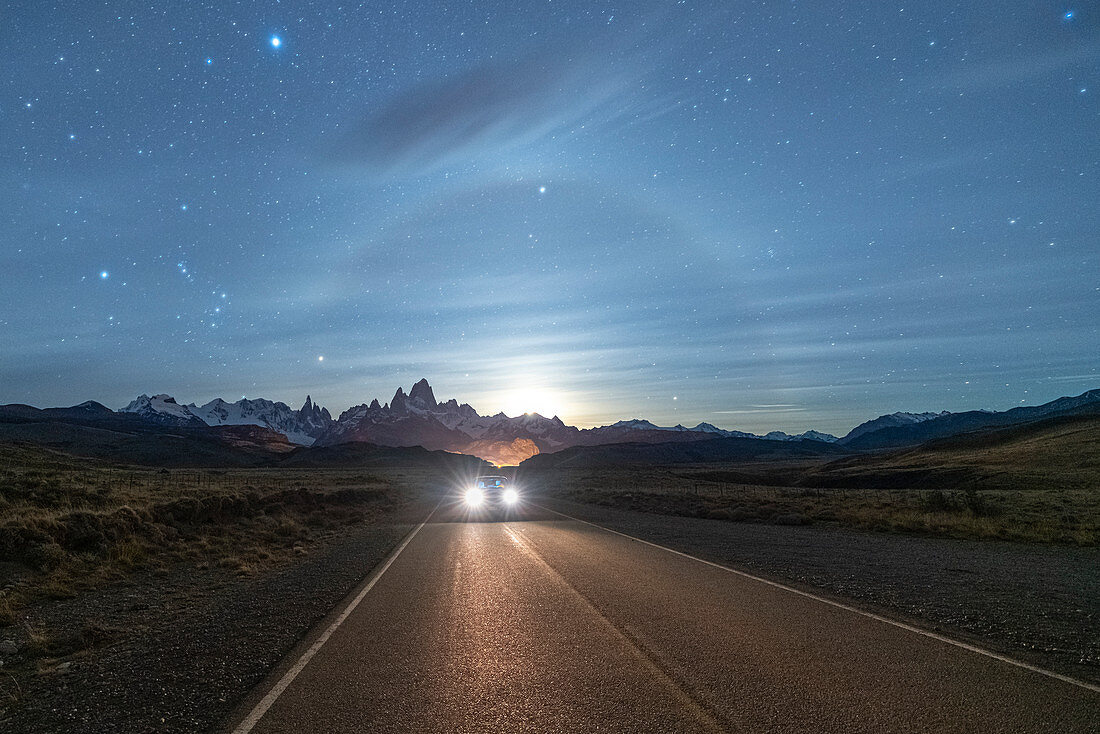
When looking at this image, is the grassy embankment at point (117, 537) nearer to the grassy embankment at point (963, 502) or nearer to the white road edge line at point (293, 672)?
the white road edge line at point (293, 672)

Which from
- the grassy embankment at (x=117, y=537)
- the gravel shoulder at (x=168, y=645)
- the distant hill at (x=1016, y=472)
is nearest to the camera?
the gravel shoulder at (x=168, y=645)

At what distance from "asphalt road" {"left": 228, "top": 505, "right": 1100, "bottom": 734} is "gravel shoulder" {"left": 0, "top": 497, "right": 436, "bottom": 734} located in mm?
475

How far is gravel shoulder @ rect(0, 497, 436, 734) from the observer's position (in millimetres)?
4980

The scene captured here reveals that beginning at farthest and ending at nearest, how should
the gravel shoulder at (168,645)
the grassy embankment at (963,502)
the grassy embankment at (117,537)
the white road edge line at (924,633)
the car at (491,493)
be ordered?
the car at (491,493)
the grassy embankment at (963,502)
the grassy embankment at (117,537)
the white road edge line at (924,633)
the gravel shoulder at (168,645)

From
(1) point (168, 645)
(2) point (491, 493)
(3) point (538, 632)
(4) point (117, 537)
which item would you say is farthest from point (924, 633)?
(2) point (491, 493)

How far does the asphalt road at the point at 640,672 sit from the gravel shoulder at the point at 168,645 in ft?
1.56

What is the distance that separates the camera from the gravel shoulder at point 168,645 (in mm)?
4980

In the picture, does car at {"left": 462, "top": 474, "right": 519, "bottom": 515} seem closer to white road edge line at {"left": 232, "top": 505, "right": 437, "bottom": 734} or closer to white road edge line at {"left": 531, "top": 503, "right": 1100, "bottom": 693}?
white road edge line at {"left": 531, "top": 503, "right": 1100, "bottom": 693}

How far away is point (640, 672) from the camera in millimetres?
5527

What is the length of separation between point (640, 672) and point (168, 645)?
19.1ft

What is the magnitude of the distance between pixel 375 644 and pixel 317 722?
226cm

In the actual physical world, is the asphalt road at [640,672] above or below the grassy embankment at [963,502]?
above

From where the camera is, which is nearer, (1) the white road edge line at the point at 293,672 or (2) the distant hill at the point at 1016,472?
(1) the white road edge line at the point at 293,672

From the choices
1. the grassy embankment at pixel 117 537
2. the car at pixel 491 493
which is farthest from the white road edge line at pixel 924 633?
the car at pixel 491 493
